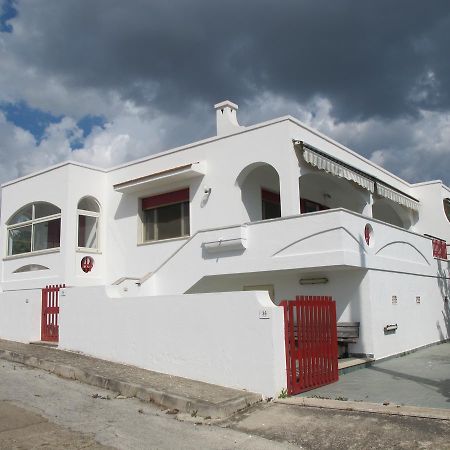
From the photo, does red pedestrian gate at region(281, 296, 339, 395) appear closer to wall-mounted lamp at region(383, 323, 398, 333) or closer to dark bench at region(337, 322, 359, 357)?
dark bench at region(337, 322, 359, 357)

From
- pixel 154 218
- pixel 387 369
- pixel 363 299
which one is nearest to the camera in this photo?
pixel 387 369

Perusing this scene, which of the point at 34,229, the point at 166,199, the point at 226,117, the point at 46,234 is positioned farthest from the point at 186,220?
the point at 34,229

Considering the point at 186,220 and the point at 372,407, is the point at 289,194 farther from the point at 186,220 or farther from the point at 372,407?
the point at 372,407

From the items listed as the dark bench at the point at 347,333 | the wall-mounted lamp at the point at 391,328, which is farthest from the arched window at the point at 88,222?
the wall-mounted lamp at the point at 391,328

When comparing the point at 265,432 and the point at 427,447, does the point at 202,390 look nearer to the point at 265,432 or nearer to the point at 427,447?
the point at 265,432

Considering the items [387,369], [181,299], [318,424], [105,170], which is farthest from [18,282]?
[318,424]

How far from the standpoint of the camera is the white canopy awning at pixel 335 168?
12992 mm

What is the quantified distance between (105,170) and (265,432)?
12.7m

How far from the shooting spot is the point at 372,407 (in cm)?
705

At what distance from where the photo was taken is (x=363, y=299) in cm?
1162

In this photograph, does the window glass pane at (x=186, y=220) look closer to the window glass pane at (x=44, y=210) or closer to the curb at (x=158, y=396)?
the window glass pane at (x=44, y=210)

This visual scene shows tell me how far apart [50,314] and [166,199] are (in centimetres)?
483

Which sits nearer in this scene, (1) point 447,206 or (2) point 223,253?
(2) point 223,253

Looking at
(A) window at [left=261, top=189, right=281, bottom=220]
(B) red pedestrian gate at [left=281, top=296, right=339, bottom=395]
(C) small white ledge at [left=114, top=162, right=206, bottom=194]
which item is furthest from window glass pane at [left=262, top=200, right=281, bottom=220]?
(B) red pedestrian gate at [left=281, top=296, right=339, bottom=395]
